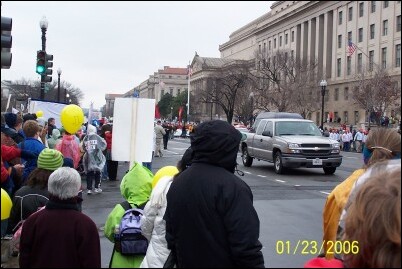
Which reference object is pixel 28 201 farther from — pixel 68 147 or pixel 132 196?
pixel 68 147

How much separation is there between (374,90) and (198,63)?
8018 cm

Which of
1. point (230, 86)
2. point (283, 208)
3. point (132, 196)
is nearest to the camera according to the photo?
point (132, 196)

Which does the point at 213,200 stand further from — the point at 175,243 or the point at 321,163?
the point at 321,163

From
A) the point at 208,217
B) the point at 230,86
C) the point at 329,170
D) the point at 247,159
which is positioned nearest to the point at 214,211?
the point at 208,217

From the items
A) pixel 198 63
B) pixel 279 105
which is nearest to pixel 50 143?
pixel 279 105

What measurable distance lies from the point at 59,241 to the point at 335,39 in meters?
9.83

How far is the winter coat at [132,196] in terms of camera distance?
163 inches

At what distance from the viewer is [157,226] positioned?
3.79m

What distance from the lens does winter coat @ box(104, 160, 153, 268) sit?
13.6 ft

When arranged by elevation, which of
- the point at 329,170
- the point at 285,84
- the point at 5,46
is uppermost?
the point at 285,84

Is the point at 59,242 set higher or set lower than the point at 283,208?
higher

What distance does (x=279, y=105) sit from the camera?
58.2 m

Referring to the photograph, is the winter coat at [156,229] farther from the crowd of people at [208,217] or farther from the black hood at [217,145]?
the black hood at [217,145]

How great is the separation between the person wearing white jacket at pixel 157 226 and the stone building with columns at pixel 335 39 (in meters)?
1.94
